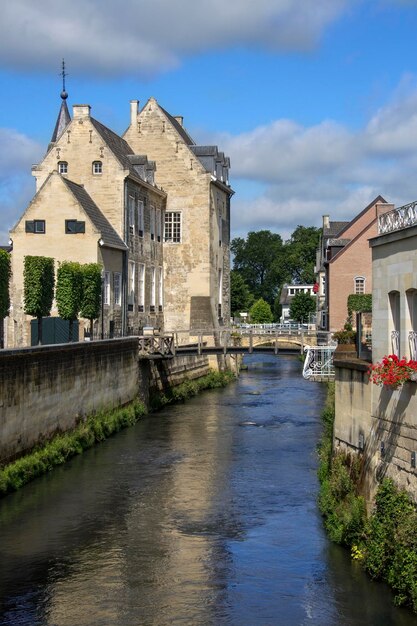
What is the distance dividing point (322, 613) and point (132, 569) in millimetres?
3872

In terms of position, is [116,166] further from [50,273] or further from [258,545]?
[258,545]

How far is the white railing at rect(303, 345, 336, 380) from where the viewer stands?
3752 centimetres

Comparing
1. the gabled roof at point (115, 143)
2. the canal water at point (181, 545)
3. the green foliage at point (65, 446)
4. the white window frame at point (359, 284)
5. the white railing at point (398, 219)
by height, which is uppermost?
the gabled roof at point (115, 143)

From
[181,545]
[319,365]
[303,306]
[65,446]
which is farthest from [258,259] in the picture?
[181,545]

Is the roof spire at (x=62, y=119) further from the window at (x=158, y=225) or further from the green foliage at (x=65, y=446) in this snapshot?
the green foliage at (x=65, y=446)

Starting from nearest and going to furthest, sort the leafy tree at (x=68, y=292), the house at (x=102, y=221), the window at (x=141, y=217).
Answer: the leafy tree at (x=68, y=292), the house at (x=102, y=221), the window at (x=141, y=217)

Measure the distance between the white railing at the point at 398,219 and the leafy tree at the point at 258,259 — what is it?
13250cm

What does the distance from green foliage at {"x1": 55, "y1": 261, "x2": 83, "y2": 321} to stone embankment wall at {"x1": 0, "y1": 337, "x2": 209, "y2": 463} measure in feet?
7.63

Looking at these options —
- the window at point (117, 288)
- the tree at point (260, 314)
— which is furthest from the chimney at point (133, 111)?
the tree at point (260, 314)

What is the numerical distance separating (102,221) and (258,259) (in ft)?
355

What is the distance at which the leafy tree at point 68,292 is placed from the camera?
3772 centimetres

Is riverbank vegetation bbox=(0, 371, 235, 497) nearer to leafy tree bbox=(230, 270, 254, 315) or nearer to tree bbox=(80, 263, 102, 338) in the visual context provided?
tree bbox=(80, 263, 102, 338)

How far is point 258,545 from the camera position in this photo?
18.5m

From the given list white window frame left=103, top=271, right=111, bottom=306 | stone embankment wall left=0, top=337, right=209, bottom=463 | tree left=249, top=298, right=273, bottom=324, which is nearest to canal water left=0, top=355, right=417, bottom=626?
stone embankment wall left=0, top=337, right=209, bottom=463
